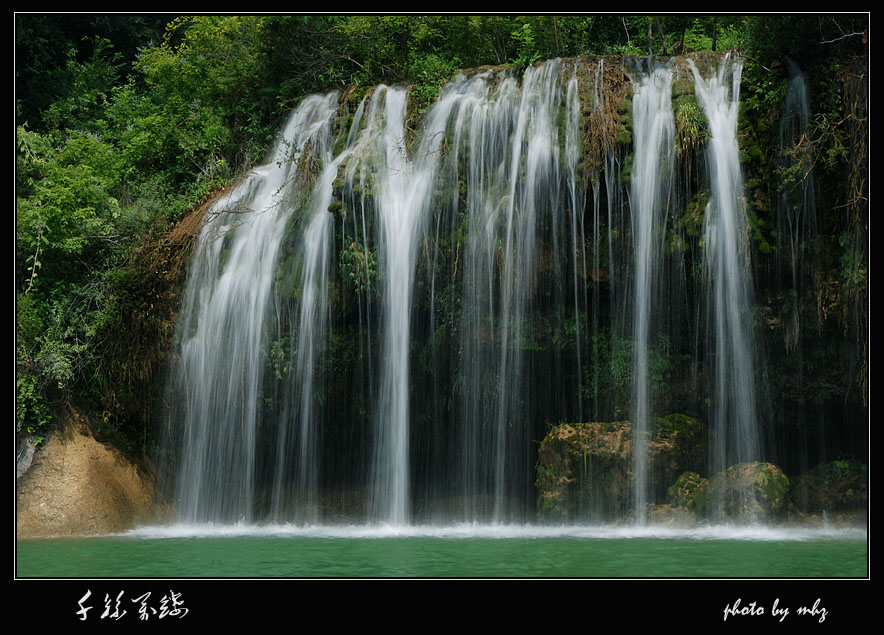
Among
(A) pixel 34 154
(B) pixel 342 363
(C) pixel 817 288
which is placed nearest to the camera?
(C) pixel 817 288

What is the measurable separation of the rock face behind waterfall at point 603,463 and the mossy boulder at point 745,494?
1.53 ft

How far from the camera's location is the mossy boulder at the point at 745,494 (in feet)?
35.1

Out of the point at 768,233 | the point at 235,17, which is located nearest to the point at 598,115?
the point at 768,233

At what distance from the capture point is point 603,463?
1152cm

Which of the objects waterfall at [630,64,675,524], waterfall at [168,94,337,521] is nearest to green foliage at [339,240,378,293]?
waterfall at [168,94,337,521]

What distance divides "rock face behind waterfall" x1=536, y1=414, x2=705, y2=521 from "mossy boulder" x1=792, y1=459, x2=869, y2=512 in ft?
5.10

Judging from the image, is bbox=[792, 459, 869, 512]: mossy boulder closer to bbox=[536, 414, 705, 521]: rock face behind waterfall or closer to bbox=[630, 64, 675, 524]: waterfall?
bbox=[536, 414, 705, 521]: rock face behind waterfall

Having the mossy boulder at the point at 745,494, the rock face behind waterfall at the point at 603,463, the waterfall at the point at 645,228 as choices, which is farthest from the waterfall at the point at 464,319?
the mossy boulder at the point at 745,494

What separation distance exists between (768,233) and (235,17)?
1035 centimetres

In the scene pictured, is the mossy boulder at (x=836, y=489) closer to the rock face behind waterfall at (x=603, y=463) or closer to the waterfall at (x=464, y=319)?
the waterfall at (x=464, y=319)

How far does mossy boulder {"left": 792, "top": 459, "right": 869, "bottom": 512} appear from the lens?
1139 centimetres

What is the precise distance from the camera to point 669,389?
11570 mm

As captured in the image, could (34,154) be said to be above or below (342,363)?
above

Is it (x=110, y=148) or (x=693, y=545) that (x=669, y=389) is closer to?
(x=693, y=545)
